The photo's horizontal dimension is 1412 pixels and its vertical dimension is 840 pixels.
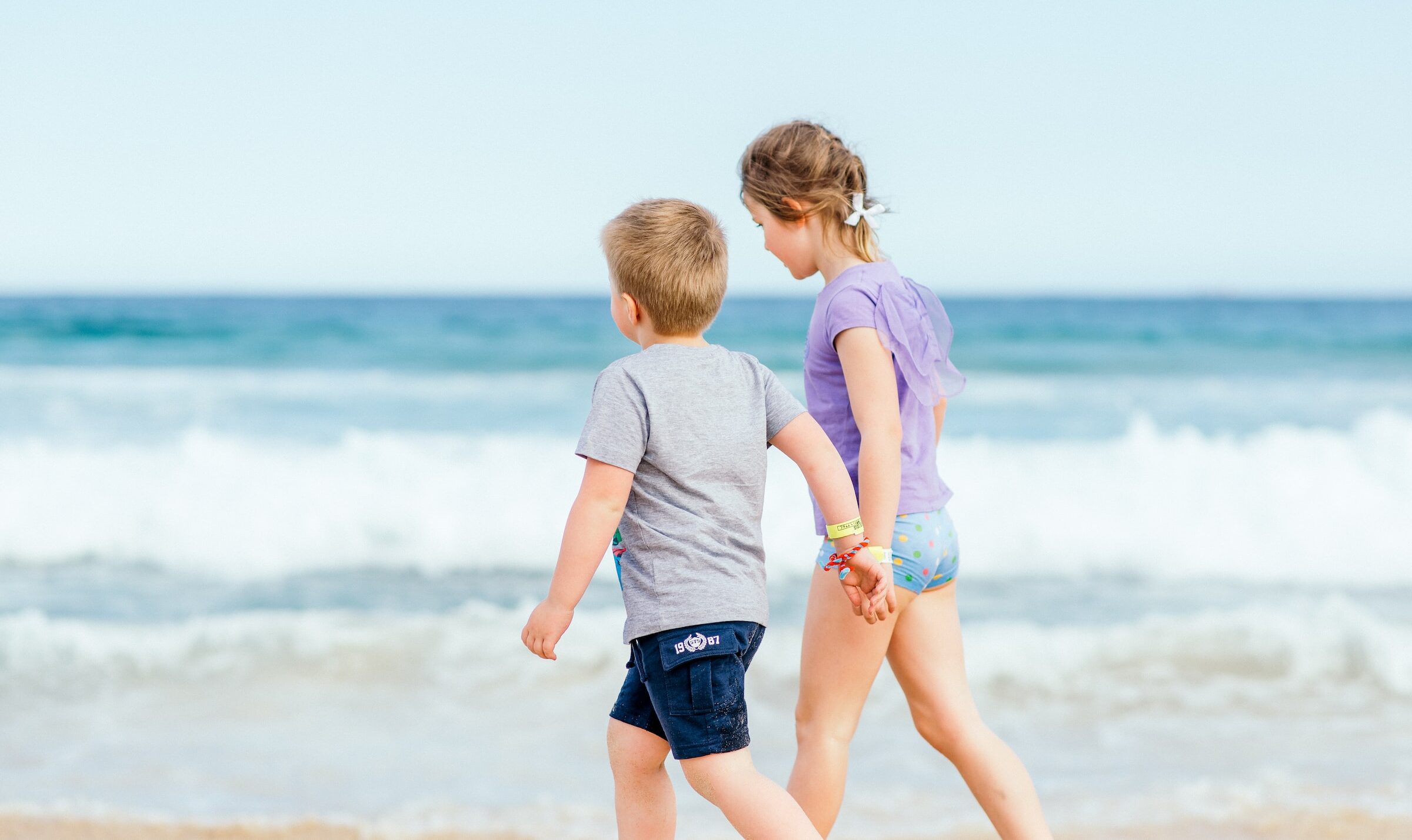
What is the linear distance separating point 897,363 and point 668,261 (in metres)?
0.50

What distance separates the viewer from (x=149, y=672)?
13.0ft

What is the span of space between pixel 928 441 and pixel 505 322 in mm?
19873

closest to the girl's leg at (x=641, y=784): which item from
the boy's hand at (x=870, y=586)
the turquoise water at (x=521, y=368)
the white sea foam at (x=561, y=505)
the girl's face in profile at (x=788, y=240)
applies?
the boy's hand at (x=870, y=586)

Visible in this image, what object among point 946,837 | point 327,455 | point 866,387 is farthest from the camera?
point 327,455

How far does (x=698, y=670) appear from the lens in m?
1.83

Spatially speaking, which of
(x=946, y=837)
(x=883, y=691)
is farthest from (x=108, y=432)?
(x=946, y=837)

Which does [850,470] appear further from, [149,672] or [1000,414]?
[1000,414]

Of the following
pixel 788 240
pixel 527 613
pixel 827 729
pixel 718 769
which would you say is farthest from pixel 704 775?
pixel 527 613

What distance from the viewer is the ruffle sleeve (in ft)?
6.64

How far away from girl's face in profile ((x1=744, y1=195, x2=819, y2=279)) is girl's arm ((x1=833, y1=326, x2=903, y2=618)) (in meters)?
0.24

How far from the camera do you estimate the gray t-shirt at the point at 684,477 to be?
1835 mm

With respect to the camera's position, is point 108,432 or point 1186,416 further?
point 1186,416

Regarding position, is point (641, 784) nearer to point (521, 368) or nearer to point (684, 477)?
point (684, 477)

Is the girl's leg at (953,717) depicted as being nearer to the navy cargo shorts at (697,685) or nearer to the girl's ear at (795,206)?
the navy cargo shorts at (697,685)
